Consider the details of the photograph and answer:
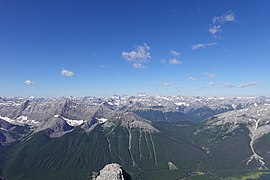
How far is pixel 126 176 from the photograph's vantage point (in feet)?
169

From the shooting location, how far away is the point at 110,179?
4866 centimetres

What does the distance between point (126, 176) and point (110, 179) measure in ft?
12.9
